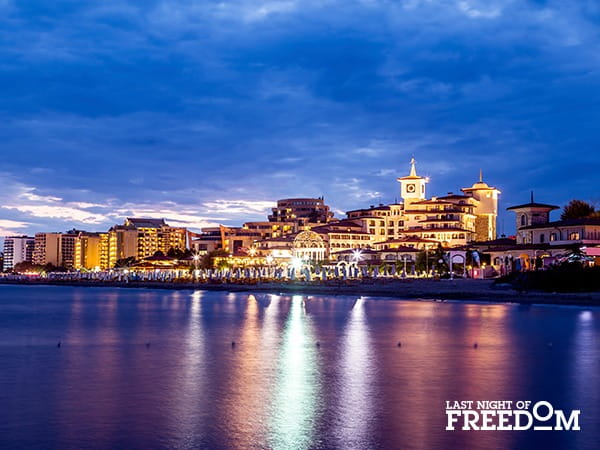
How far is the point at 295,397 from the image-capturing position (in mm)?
16781

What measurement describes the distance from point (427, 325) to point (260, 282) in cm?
6606

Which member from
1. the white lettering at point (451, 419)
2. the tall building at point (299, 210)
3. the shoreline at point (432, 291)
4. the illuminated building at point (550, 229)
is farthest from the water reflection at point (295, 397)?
the tall building at point (299, 210)

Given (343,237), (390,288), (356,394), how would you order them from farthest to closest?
(343,237), (390,288), (356,394)

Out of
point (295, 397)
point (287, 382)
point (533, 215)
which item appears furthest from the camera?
point (533, 215)

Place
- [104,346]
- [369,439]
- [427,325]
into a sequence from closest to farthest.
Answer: [369,439], [104,346], [427,325]

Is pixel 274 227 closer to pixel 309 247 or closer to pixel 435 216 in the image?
pixel 309 247

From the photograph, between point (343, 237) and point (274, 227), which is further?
point (274, 227)

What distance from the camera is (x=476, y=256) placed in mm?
81062

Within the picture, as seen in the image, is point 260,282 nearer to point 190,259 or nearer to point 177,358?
point 190,259

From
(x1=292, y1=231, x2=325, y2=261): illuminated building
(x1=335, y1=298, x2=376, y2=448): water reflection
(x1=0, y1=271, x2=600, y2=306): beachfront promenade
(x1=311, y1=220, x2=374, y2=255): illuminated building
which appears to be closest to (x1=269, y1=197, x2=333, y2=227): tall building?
(x1=311, y1=220, x2=374, y2=255): illuminated building

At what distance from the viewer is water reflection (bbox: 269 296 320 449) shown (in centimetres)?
1291

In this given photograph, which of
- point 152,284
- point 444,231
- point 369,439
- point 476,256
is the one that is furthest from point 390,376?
point 152,284

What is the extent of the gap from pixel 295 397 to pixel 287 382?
214cm

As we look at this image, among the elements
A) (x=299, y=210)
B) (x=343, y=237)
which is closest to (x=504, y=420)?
(x=343, y=237)
